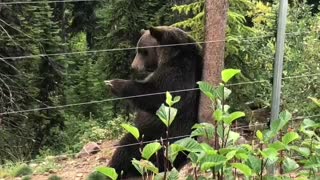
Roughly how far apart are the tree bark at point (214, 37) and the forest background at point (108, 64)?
2.26ft

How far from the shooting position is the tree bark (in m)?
4.50

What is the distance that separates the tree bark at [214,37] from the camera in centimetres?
450

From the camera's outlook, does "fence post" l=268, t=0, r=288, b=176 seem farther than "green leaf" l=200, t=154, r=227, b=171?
Yes

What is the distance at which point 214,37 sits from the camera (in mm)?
4535

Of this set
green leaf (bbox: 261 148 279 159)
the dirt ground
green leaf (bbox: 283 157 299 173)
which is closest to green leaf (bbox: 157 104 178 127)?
green leaf (bbox: 261 148 279 159)

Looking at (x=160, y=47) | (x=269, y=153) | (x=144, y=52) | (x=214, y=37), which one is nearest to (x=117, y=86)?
(x=160, y=47)

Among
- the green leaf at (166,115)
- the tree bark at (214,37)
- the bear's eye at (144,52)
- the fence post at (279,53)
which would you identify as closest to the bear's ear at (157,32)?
the bear's eye at (144,52)

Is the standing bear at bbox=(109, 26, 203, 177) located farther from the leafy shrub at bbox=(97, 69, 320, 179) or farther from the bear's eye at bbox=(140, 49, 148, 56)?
the leafy shrub at bbox=(97, 69, 320, 179)

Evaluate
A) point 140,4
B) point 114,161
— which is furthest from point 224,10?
point 140,4

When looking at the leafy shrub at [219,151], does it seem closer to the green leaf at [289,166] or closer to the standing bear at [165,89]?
the green leaf at [289,166]

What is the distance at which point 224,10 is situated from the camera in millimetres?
4504

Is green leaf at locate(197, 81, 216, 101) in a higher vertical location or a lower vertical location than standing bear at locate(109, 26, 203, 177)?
higher

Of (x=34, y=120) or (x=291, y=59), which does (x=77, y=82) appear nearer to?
(x=34, y=120)

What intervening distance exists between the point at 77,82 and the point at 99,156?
1022cm
